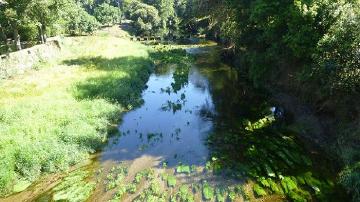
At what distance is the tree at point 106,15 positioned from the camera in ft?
502

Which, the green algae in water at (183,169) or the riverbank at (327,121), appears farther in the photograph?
the green algae in water at (183,169)

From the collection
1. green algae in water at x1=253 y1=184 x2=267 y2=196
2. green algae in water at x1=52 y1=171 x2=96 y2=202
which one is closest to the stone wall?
green algae in water at x1=52 y1=171 x2=96 y2=202

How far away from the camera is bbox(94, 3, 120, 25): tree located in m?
153

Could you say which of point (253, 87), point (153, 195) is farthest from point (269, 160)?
point (253, 87)

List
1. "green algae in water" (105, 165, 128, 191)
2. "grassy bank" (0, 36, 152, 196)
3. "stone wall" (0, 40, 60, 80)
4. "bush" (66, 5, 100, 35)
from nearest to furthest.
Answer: "green algae in water" (105, 165, 128, 191), "grassy bank" (0, 36, 152, 196), "stone wall" (0, 40, 60, 80), "bush" (66, 5, 100, 35)

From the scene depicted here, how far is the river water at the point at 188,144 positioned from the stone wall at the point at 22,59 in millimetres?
16953

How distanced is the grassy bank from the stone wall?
172 cm

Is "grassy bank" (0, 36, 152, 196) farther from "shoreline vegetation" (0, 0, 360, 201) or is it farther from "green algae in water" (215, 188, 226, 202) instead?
"green algae in water" (215, 188, 226, 202)

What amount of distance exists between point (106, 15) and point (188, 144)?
450 feet

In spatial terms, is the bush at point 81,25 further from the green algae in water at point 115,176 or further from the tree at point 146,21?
the green algae in water at point 115,176

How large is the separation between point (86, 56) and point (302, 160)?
4605 centimetres

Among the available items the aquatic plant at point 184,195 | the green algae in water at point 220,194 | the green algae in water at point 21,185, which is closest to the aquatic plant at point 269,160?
the green algae in water at point 220,194

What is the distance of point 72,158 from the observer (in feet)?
81.3

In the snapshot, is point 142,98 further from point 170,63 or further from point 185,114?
point 170,63
